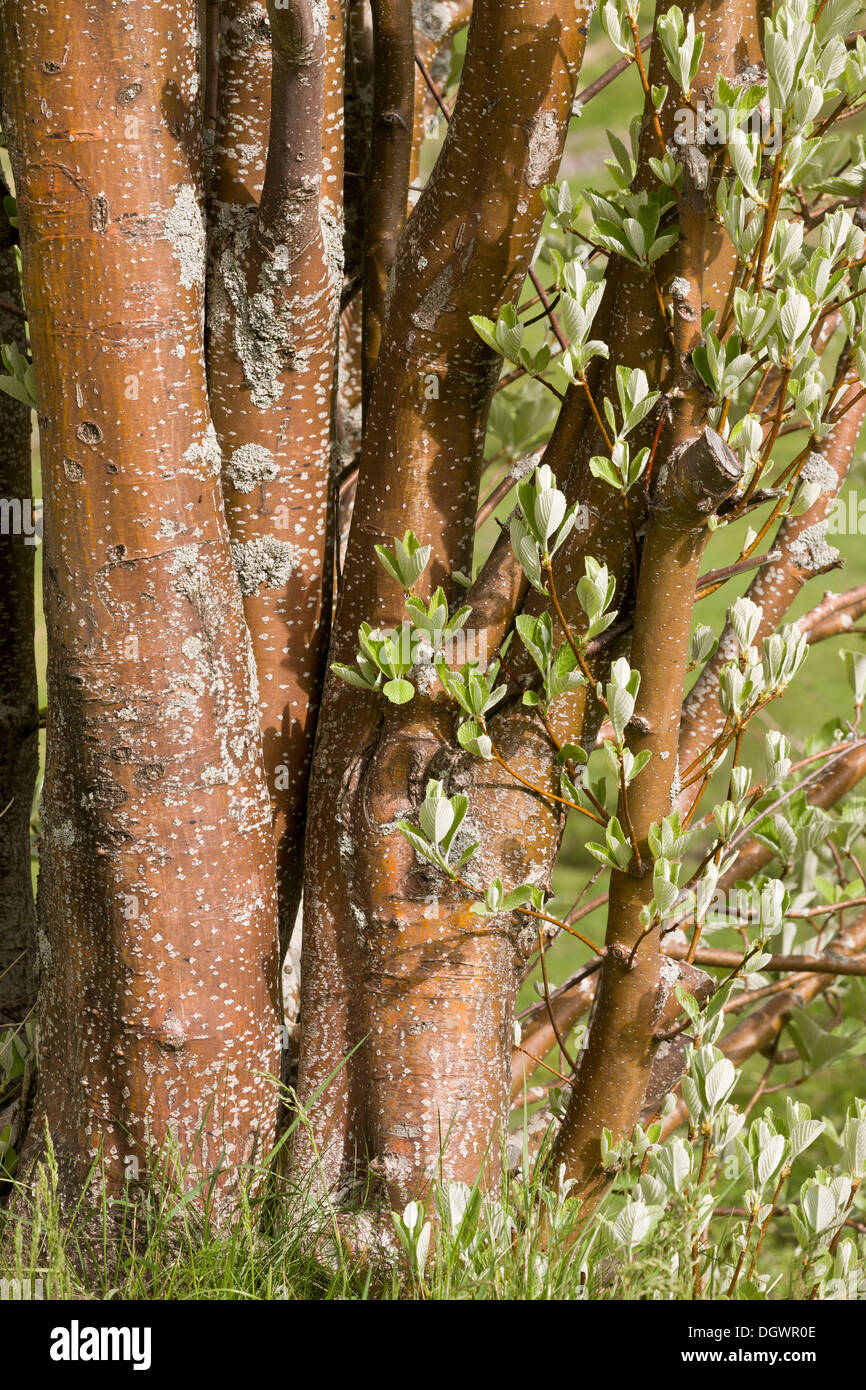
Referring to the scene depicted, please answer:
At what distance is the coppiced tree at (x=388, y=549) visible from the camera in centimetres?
117

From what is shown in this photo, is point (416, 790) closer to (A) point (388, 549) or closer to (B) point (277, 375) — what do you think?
(A) point (388, 549)

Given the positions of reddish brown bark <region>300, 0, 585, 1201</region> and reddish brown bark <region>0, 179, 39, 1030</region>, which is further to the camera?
reddish brown bark <region>0, 179, 39, 1030</region>

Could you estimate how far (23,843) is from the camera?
1798mm

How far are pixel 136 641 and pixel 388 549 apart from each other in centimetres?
32

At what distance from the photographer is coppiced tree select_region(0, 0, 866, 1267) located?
117cm

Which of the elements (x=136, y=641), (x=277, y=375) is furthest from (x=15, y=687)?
(x=277, y=375)

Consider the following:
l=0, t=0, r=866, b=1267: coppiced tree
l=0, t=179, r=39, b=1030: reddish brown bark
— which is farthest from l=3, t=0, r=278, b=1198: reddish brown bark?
l=0, t=179, r=39, b=1030: reddish brown bark

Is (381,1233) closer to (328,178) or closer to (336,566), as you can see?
(336,566)

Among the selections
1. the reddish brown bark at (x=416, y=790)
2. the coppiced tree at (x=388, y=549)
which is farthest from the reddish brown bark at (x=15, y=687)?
the reddish brown bark at (x=416, y=790)

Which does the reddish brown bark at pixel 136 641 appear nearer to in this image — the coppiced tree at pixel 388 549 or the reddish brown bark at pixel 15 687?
the coppiced tree at pixel 388 549

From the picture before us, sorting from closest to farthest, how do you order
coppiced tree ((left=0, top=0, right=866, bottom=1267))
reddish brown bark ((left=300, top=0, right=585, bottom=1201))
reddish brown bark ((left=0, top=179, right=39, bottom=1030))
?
coppiced tree ((left=0, top=0, right=866, bottom=1267)), reddish brown bark ((left=300, top=0, right=585, bottom=1201)), reddish brown bark ((left=0, top=179, right=39, bottom=1030))

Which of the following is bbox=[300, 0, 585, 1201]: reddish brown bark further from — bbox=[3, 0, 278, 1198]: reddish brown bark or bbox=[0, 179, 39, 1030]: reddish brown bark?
bbox=[0, 179, 39, 1030]: reddish brown bark

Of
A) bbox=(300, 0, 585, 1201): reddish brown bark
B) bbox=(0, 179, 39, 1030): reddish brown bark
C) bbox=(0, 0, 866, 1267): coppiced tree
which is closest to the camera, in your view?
bbox=(0, 0, 866, 1267): coppiced tree
